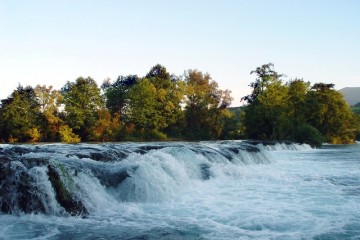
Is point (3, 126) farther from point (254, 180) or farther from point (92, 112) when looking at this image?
point (254, 180)

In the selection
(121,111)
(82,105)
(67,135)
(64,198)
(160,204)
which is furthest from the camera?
(121,111)

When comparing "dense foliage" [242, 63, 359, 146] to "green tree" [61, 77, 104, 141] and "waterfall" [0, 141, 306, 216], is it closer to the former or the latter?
"green tree" [61, 77, 104, 141]

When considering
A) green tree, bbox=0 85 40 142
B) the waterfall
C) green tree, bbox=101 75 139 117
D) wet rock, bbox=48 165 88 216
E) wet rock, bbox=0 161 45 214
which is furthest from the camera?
green tree, bbox=101 75 139 117

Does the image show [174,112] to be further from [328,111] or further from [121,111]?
[328,111]

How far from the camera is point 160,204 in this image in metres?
10.4

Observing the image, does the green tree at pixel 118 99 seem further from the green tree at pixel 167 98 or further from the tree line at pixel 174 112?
the green tree at pixel 167 98

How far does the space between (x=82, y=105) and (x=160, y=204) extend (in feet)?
143

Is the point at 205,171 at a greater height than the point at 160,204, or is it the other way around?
the point at 205,171

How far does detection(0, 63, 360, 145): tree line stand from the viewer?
47.4 m

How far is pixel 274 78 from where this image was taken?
54.2 m

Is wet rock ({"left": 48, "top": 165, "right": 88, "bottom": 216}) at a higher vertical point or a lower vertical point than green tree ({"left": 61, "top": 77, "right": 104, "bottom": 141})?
lower

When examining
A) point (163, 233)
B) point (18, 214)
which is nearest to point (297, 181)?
point (163, 233)

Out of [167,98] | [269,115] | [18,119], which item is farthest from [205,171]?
[167,98]

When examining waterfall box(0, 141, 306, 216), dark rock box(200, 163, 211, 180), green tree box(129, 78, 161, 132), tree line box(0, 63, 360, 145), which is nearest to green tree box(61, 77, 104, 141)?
tree line box(0, 63, 360, 145)
